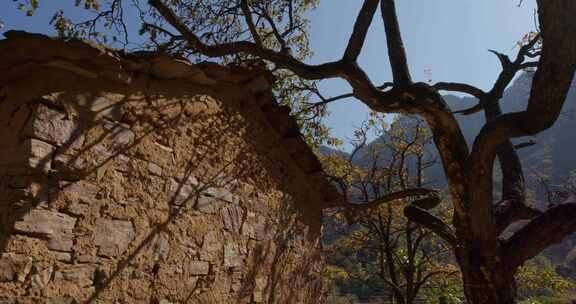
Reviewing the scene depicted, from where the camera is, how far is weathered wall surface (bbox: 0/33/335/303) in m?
2.45

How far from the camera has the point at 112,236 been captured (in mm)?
2799

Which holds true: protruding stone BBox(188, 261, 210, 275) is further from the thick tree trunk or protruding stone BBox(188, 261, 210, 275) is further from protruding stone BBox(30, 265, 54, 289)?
the thick tree trunk

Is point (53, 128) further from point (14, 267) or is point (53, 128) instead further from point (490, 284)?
point (490, 284)

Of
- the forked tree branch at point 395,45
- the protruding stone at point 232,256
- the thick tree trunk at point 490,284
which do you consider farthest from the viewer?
the forked tree branch at point 395,45

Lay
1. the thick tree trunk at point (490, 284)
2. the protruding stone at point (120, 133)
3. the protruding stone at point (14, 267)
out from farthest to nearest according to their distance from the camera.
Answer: the thick tree trunk at point (490, 284) < the protruding stone at point (120, 133) < the protruding stone at point (14, 267)

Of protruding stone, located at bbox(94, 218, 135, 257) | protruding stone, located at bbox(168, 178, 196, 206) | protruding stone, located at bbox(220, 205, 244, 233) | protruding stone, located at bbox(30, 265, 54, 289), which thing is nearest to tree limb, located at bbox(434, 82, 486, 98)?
protruding stone, located at bbox(220, 205, 244, 233)

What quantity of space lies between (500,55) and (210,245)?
4.61m

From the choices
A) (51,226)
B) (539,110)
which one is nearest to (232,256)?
(51,226)

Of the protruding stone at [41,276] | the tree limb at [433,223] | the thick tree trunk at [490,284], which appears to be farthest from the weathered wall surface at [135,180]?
the thick tree trunk at [490,284]

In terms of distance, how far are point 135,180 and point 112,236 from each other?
43 cm

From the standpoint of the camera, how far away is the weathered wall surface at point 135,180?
245 centimetres

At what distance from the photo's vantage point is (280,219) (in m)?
4.68

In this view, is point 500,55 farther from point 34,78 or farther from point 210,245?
point 34,78

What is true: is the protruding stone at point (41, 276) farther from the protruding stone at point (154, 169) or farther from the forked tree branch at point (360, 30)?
the forked tree branch at point (360, 30)
